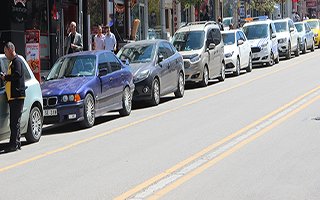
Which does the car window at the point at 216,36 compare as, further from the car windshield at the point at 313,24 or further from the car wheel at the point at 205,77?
the car windshield at the point at 313,24

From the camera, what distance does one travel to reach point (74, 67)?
16.2m

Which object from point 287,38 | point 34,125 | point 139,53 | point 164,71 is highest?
point 287,38

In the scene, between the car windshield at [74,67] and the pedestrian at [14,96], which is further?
the car windshield at [74,67]

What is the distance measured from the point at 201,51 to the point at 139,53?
14.5 ft

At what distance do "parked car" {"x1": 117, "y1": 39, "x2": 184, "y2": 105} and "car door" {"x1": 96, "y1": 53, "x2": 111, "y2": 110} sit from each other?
7.51ft

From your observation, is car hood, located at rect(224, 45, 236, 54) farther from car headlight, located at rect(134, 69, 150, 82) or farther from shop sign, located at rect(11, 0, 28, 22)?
car headlight, located at rect(134, 69, 150, 82)

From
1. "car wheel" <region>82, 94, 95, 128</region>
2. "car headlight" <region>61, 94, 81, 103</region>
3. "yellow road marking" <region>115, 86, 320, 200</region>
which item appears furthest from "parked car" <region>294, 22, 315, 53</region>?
"car headlight" <region>61, 94, 81, 103</region>

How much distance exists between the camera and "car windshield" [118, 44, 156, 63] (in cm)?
1970

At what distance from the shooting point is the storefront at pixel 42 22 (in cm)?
2403

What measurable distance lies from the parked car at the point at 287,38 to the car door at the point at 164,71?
16762mm

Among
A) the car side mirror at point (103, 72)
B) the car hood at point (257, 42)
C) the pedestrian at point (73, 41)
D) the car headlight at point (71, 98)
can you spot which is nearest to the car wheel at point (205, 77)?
the pedestrian at point (73, 41)

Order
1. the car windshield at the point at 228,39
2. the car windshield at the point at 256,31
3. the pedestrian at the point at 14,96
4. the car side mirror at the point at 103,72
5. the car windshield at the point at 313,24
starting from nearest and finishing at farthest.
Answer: the pedestrian at the point at 14,96 → the car side mirror at the point at 103,72 → the car windshield at the point at 228,39 → the car windshield at the point at 256,31 → the car windshield at the point at 313,24

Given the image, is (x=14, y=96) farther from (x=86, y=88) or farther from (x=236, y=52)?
(x=236, y=52)

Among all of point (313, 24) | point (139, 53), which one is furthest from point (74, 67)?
point (313, 24)
